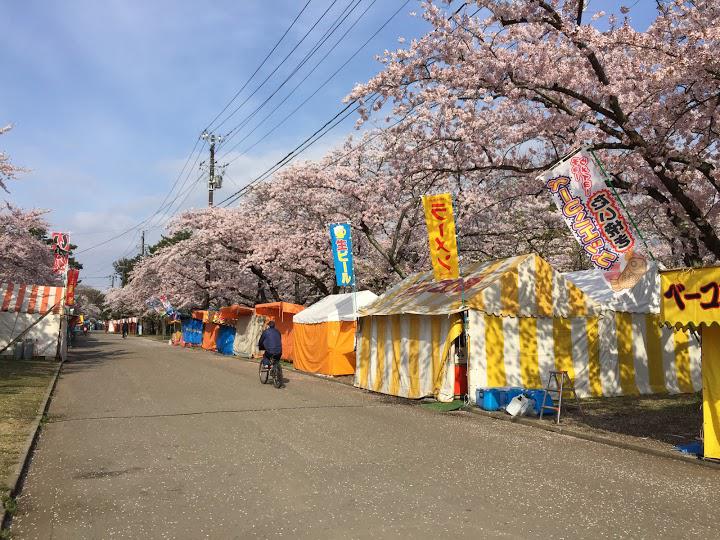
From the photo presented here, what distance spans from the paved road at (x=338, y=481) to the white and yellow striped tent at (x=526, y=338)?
2378 millimetres

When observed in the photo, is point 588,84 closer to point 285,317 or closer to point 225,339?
point 285,317

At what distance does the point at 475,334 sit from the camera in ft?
42.7

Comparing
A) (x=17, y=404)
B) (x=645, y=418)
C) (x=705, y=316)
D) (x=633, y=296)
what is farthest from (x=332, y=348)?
(x=705, y=316)

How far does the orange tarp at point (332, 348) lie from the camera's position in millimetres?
20781

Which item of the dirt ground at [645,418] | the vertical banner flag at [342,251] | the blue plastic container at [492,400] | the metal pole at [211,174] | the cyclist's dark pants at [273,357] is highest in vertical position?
the metal pole at [211,174]

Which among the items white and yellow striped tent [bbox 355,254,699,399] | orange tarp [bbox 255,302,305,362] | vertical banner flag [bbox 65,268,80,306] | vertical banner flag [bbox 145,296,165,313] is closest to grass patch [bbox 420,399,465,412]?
white and yellow striped tent [bbox 355,254,699,399]

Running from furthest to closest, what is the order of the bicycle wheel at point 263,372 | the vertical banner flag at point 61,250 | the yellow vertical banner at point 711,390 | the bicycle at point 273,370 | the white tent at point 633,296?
1. the vertical banner flag at point 61,250
2. the bicycle wheel at point 263,372
3. the bicycle at point 273,370
4. the white tent at point 633,296
5. the yellow vertical banner at point 711,390

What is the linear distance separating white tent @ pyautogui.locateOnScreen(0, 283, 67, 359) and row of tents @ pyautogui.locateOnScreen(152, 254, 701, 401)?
17332 millimetres

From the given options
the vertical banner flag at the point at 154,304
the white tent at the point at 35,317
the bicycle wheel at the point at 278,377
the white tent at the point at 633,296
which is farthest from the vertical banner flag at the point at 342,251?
the vertical banner flag at the point at 154,304

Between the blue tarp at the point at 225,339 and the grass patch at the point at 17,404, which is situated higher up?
the blue tarp at the point at 225,339

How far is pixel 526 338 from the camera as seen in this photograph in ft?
44.5

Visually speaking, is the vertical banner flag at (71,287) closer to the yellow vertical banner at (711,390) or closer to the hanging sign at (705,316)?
the hanging sign at (705,316)

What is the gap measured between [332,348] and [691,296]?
14572mm

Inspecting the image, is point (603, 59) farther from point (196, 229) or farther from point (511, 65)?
point (196, 229)
